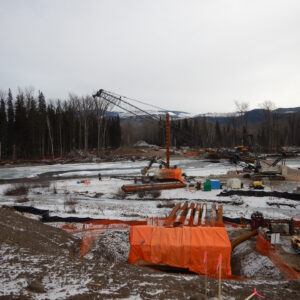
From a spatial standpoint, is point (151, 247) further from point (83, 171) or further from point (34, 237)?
point (83, 171)

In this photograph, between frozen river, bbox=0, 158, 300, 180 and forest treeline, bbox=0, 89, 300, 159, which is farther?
forest treeline, bbox=0, 89, 300, 159

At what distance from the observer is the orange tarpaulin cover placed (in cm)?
895

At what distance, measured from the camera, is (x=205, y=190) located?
22.4 m

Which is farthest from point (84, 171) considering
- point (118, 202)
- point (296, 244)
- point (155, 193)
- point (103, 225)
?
point (296, 244)

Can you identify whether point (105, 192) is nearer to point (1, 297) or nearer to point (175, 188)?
point (175, 188)

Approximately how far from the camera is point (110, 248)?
10547mm

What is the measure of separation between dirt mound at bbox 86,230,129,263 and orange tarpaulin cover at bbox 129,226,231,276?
1.04m

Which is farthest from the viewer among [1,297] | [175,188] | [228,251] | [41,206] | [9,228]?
[175,188]

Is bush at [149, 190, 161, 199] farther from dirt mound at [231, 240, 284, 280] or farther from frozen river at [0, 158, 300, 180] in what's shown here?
frozen river at [0, 158, 300, 180]

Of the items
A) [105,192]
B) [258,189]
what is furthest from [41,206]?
[258,189]

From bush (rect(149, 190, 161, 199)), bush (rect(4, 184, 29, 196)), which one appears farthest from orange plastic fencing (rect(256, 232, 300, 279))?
bush (rect(4, 184, 29, 196))

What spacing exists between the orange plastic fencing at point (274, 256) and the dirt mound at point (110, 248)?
5572mm

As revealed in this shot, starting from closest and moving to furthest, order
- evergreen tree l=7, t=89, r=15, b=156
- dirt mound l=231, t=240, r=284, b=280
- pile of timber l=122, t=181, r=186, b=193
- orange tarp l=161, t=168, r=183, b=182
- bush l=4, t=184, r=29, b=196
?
dirt mound l=231, t=240, r=284, b=280 → bush l=4, t=184, r=29, b=196 → pile of timber l=122, t=181, r=186, b=193 → orange tarp l=161, t=168, r=183, b=182 → evergreen tree l=7, t=89, r=15, b=156

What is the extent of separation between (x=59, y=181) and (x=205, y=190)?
55.0 feet
